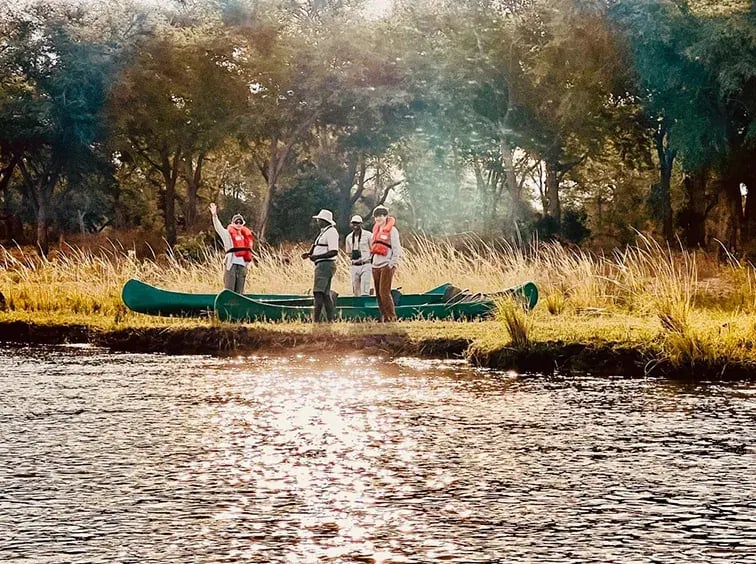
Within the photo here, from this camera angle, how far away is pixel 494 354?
15.8 metres

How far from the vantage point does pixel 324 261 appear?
1816cm

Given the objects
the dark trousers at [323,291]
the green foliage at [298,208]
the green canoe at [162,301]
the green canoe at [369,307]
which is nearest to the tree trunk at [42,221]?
the green foliage at [298,208]

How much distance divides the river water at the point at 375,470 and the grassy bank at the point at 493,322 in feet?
3.56

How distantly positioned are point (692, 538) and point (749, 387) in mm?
7152

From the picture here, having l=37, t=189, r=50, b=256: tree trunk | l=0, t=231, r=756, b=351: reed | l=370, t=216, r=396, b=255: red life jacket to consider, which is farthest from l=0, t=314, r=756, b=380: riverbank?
l=37, t=189, r=50, b=256: tree trunk

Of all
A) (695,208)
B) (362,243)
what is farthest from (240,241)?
(695,208)

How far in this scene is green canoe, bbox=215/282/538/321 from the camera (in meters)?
18.7

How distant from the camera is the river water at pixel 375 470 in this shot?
253 inches

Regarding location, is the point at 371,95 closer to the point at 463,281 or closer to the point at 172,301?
the point at 463,281

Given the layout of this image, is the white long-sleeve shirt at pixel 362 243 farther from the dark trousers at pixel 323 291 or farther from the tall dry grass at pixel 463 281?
the tall dry grass at pixel 463 281

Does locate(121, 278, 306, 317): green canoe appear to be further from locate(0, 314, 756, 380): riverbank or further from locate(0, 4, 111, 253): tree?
locate(0, 4, 111, 253): tree

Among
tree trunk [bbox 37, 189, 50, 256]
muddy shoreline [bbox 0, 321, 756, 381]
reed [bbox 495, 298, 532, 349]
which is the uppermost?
tree trunk [bbox 37, 189, 50, 256]

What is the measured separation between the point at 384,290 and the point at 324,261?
1103 mm

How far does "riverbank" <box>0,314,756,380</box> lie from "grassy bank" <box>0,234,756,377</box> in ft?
0.06
